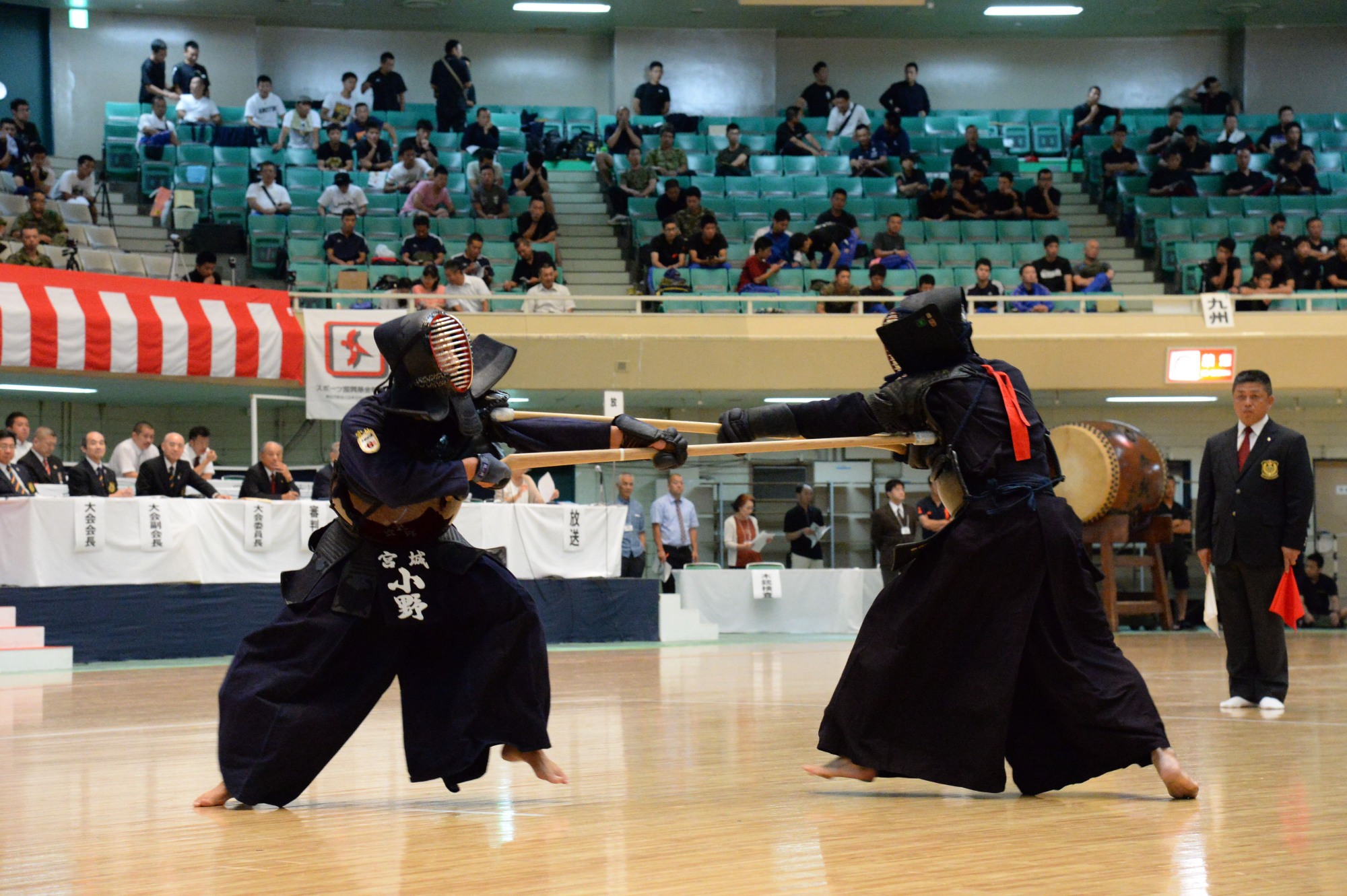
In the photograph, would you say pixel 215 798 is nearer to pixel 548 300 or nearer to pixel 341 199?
pixel 548 300

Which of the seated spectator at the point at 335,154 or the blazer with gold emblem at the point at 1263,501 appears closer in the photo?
the blazer with gold emblem at the point at 1263,501

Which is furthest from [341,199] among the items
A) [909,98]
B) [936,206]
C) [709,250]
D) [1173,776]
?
[1173,776]

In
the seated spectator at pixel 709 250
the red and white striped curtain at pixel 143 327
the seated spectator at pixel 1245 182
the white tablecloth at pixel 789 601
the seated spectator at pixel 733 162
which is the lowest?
the white tablecloth at pixel 789 601

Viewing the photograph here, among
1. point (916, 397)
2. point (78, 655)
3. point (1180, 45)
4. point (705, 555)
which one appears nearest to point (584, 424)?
point (916, 397)

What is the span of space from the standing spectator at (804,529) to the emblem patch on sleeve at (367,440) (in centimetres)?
1237

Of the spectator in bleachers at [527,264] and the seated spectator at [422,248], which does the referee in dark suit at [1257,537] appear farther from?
the seated spectator at [422,248]

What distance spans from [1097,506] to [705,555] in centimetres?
572

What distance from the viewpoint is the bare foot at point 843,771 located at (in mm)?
4500

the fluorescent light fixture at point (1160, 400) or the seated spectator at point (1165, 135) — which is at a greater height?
the seated spectator at point (1165, 135)

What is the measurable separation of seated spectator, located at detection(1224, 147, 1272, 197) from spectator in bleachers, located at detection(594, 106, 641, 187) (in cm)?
884

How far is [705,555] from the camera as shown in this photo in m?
18.2

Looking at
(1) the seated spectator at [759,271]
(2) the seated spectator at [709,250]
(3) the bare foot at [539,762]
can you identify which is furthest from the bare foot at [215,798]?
(2) the seated spectator at [709,250]

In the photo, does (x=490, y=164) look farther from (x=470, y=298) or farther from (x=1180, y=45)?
(x=1180, y=45)

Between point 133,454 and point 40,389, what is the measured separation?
345 centimetres
